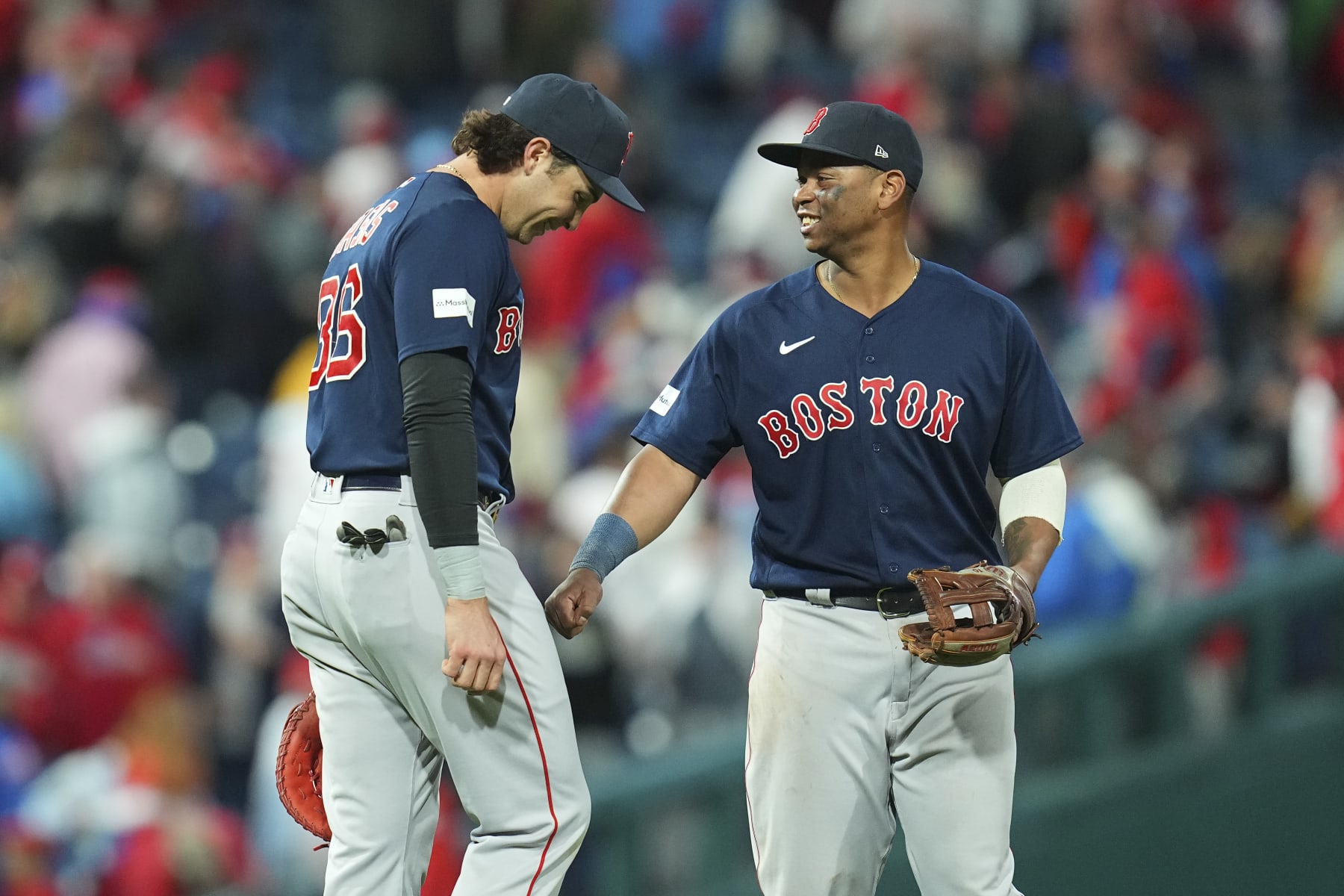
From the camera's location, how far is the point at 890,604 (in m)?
4.04

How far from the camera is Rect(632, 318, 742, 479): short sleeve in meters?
4.20

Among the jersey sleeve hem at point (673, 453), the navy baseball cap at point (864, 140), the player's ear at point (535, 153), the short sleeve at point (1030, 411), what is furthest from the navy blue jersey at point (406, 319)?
the short sleeve at point (1030, 411)

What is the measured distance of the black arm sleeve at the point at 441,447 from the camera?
359cm

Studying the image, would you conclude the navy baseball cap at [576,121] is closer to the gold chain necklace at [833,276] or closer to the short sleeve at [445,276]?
the short sleeve at [445,276]

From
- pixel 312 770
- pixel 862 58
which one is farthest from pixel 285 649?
pixel 862 58

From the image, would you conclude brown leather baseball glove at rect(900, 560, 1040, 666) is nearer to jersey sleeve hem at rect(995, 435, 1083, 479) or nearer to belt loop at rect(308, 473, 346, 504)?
jersey sleeve hem at rect(995, 435, 1083, 479)

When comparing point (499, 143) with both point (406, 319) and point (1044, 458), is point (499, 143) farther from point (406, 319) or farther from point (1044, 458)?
point (1044, 458)

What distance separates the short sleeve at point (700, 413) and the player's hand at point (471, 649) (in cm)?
73

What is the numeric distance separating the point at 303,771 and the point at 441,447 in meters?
0.86

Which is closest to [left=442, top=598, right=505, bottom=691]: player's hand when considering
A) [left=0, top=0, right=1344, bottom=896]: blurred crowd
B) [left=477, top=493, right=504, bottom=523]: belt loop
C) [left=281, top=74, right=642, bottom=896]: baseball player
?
[left=281, top=74, right=642, bottom=896]: baseball player

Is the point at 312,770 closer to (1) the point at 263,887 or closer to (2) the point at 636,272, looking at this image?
(1) the point at 263,887

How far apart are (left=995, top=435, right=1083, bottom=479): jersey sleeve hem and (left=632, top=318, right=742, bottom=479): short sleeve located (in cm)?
57

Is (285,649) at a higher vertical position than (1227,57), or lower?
lower

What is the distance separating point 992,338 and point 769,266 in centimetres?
Answer: 552
